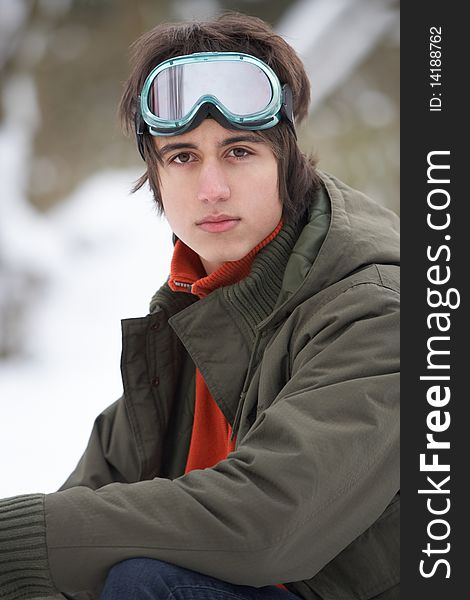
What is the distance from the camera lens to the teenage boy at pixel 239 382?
1516 millimetres

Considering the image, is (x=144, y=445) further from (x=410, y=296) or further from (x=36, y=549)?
(x=410, y=296)

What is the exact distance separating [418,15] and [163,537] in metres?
1.12

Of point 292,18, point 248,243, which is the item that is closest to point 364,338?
point 248,243

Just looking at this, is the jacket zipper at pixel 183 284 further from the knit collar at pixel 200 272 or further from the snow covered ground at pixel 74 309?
the snow covered ground at pixel 74 309

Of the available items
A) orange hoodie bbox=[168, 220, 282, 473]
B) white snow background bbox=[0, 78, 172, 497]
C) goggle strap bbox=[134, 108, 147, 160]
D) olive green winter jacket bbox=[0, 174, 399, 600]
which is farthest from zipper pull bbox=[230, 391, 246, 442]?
white snow background bbox=[0, 78, 172, 497]

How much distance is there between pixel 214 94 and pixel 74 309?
4871mm

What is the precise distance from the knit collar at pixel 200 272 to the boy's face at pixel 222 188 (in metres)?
0.02

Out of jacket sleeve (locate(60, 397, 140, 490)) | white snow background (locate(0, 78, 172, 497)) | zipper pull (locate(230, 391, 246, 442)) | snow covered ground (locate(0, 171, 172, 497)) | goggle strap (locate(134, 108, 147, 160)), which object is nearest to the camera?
zipper pull (locate(230, 391, 246, 442))

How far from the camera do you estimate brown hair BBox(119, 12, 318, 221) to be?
Answer: 1938mm

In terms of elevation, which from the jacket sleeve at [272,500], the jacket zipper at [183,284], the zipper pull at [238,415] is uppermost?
the jacket zipper at [183,284]

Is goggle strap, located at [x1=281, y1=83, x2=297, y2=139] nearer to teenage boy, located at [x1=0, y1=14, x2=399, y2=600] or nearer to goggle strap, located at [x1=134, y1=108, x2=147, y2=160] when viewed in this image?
teenage boy, located at [x1=0, y1=14, x2=399, y2=600]

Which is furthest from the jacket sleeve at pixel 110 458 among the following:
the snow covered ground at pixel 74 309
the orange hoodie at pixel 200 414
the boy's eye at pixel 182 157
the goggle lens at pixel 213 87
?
the snow covered ground at pixel 74 309

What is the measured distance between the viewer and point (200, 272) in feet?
6.91

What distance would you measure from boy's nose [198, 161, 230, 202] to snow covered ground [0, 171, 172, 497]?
222 centimetres
